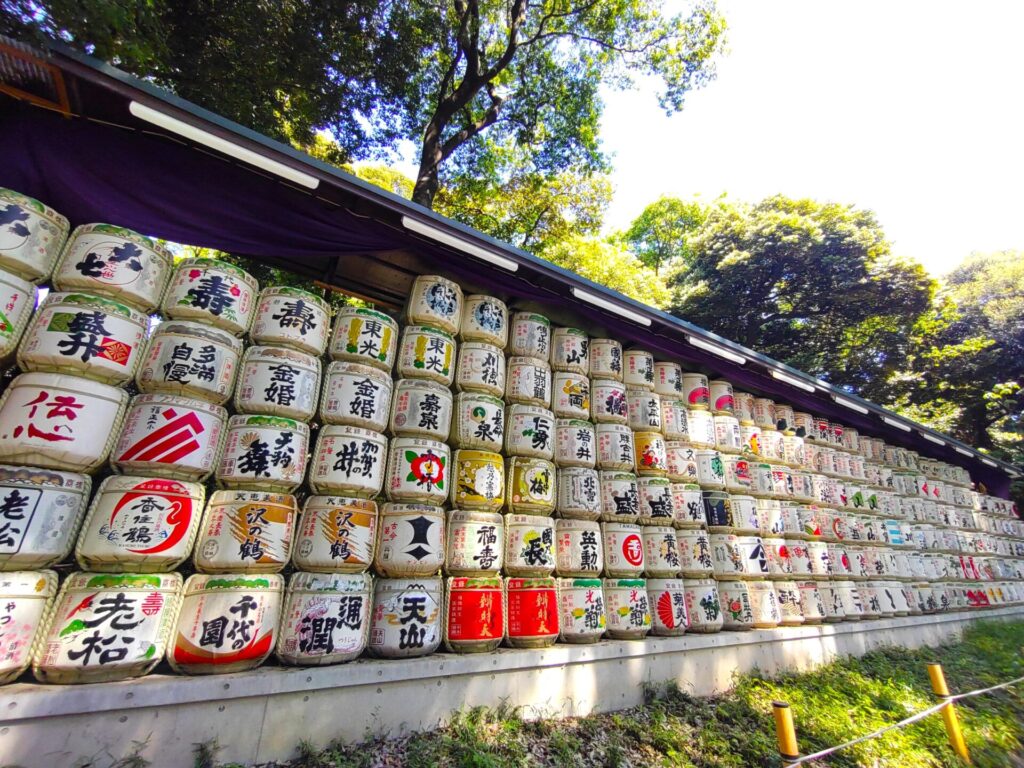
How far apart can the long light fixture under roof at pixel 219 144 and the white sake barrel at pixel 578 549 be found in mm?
3634

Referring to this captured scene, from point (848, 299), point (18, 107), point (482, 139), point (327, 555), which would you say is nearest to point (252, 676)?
point (327, 555)

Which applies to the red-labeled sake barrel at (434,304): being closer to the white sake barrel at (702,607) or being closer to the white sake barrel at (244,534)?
the white sake barrel at (244,534)

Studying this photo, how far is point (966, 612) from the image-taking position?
351 inches

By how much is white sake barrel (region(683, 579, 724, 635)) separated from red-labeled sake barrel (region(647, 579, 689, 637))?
14 centimetres

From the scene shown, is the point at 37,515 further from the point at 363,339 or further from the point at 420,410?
the point at 420,410

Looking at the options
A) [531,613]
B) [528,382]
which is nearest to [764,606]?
[531,613]

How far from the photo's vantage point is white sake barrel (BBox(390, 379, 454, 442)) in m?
3.86

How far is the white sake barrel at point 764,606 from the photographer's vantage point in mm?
5395

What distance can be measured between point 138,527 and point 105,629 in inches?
20.6

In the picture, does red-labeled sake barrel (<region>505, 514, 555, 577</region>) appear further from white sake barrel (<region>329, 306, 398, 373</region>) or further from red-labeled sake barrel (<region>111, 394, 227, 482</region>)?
red-labeled sake barrel (<region>111, 394, 227, 482</region>)

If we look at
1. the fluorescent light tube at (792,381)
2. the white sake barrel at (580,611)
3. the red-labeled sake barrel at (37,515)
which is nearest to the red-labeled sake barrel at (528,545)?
the white sake barrel at (580,611)

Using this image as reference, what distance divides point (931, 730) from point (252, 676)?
6394 mm

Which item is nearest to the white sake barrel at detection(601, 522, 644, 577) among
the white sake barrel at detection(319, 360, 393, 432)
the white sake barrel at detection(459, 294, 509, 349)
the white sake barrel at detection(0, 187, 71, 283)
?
the white sake barrel at detection(459, 294, 509, 349)

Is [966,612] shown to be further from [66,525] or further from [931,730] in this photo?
[66,525]
